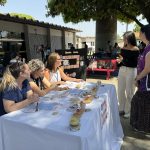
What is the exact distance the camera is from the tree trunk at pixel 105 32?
770 inches

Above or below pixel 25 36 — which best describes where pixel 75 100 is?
below

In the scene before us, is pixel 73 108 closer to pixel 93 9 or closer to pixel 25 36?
pixel 25 36

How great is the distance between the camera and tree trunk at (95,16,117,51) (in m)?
19.6

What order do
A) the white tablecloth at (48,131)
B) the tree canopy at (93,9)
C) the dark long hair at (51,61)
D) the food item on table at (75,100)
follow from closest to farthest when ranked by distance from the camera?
the white tablecloth at (48,131), the food item on table at (75,100), the dark long hair at (51,61), the tree canopy at (93,9)

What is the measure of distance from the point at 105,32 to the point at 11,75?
16977 millimetres

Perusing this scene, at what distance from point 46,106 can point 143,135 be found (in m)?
2.02

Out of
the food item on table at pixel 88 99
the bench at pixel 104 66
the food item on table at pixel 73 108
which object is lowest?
the bench at pixel 104 66

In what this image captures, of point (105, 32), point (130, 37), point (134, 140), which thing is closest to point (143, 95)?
point (134, 140)

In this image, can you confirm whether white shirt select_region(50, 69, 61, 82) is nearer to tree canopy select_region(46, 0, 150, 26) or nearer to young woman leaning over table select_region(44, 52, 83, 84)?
young woman leaning over table select_region(44, 52, 83, 84)

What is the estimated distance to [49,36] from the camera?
20.7 metres

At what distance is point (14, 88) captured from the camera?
3066 mm

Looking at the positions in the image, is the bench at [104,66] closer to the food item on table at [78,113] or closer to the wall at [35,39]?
the wall at [35,39]

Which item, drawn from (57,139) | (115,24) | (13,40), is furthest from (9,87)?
(115,24)

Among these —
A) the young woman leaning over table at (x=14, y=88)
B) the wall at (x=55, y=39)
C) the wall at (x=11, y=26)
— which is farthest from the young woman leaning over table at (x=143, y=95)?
the wall at (x=55, y=39)
